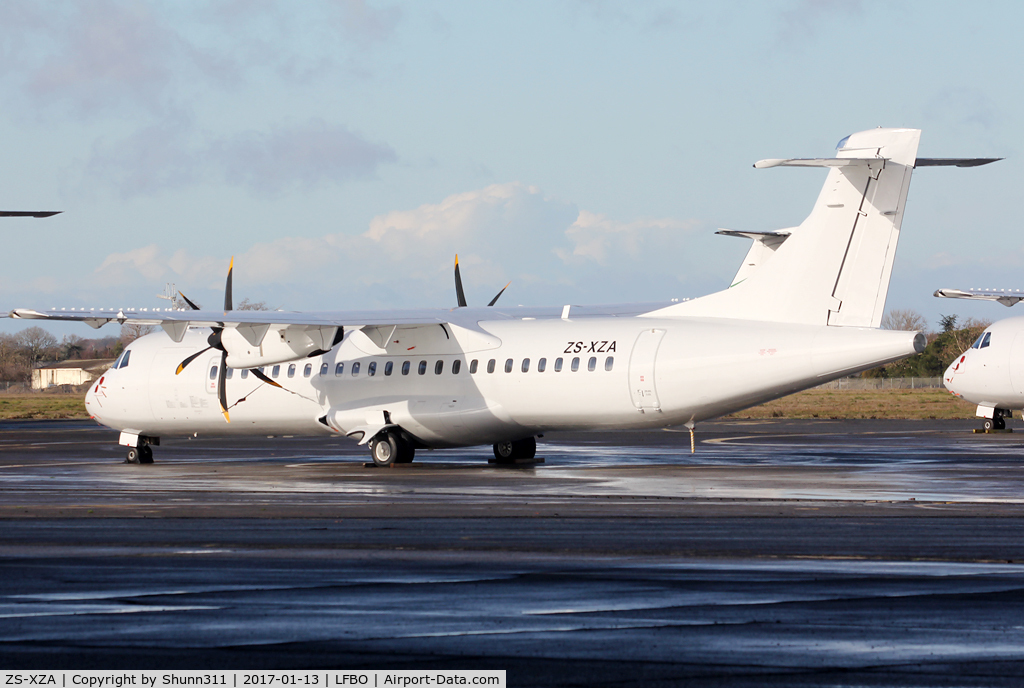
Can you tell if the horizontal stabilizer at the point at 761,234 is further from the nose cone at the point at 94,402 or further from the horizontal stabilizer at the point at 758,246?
the nose cone at the point at 94,402

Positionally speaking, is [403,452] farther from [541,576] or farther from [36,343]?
[36,343]

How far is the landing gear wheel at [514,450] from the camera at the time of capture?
27.3 metres

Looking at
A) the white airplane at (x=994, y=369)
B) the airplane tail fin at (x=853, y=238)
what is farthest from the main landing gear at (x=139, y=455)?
the white airplane at (x=994, y=369)

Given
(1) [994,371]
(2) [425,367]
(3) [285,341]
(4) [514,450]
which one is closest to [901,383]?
(1) [994,371]

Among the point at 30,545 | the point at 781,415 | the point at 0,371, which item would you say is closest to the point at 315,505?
the point at 30,545

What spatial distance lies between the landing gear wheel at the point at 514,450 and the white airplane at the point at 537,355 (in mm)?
47

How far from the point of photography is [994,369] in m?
35.3

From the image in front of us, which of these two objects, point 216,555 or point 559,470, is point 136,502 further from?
point 559,470

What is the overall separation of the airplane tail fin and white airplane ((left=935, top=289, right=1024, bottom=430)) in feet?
49.4

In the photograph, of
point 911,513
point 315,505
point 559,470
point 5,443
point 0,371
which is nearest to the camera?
point 911,513

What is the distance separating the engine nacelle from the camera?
83.9 ft

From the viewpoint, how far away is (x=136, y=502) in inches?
707

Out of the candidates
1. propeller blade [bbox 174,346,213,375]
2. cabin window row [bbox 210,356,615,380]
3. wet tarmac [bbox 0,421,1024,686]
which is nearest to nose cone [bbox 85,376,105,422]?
propeller blade [bbox 174,346,213,375]

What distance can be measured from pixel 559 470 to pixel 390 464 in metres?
4.25
